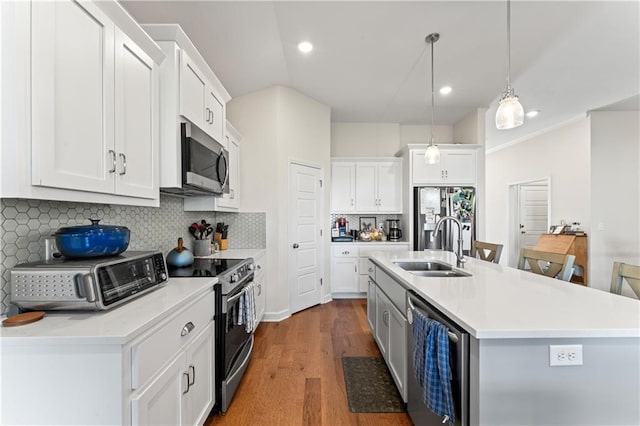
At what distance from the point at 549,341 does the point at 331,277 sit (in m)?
3.59

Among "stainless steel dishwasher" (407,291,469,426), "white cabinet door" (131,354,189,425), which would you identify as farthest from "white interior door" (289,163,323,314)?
"stainless steel dishwasher" (407,291,469,426)

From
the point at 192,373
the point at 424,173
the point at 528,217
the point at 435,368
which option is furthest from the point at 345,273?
the point at 528,217

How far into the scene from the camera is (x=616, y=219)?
4.58 metres

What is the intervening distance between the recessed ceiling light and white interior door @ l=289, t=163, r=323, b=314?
134 cm

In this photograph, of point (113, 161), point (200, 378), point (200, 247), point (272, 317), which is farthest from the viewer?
point (272, 317)

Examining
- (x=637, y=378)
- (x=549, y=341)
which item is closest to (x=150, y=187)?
(x=549, y=341)

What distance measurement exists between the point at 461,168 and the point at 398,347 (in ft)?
10.9

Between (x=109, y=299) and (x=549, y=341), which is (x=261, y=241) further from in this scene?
(x=549, y=341)

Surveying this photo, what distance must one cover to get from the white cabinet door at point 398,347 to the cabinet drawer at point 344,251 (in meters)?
2.38

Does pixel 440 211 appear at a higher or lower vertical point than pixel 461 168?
lower

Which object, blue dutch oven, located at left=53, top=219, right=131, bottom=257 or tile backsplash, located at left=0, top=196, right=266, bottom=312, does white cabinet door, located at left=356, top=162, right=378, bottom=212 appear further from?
blue dutch oven, located at left=53, top=219, right=131, bottom=257

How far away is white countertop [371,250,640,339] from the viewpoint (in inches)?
39.6

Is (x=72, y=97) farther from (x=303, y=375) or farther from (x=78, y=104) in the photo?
(x=303, y=375)

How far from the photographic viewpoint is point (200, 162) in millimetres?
2070
